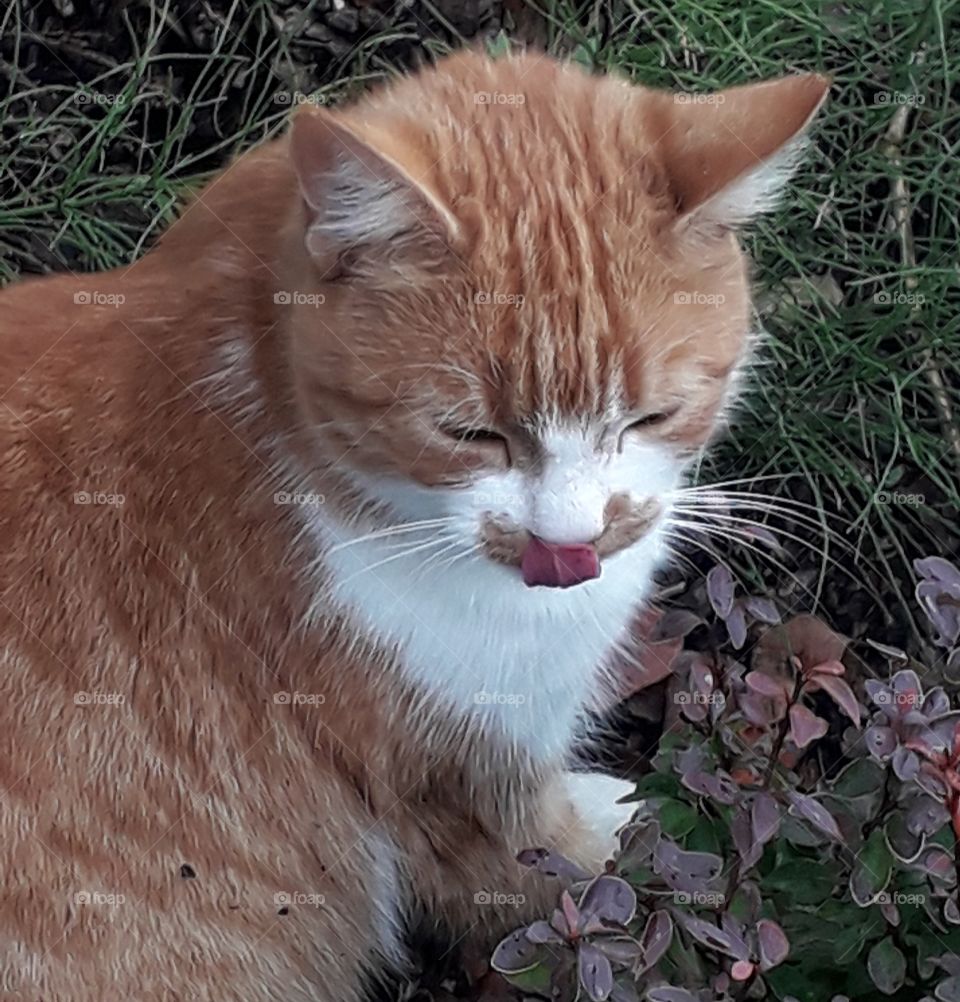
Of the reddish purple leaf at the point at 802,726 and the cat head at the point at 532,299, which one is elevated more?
the cat head at the point at 532,299

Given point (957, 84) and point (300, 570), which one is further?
point (957, 84)

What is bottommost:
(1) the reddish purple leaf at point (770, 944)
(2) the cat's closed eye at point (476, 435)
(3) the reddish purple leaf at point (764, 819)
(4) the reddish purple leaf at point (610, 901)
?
(1) the reddish purple leaf at point (770, 944)

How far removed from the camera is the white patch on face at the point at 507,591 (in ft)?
3.77

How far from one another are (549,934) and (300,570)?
46 centimetres

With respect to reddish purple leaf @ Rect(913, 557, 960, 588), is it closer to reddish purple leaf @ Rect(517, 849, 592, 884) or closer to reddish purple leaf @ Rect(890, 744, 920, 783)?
reddish purple leaf @ Rect(890, 744, 920, 783)

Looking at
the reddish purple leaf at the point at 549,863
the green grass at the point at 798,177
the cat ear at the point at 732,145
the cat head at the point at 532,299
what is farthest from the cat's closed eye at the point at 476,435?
the green grass at the point at 798,177

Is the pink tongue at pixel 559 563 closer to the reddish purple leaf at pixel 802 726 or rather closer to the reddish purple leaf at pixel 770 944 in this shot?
the reddish purple leaf at pixel 802 726

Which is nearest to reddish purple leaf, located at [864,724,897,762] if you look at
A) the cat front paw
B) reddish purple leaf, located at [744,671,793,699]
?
reddish purple leaf, located at [744,671,793,699]

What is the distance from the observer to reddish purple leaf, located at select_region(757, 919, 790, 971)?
3.32 feet

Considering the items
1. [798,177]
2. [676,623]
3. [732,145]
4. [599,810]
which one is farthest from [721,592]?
[798,177]

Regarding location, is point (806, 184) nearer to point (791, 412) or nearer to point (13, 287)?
point (791, 412)

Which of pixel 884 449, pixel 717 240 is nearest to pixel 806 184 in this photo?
pixel 884 449

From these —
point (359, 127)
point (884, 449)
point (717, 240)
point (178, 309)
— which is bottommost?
A: point (884, 449)

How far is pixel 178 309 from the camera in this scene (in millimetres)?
1311
